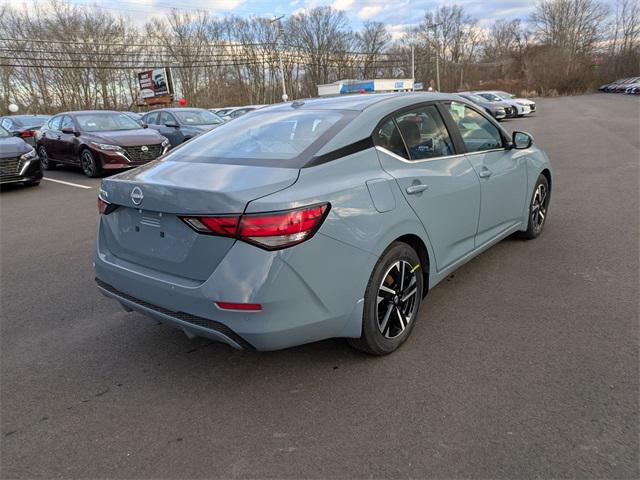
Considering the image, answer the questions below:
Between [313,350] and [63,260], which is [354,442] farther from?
[63,260]

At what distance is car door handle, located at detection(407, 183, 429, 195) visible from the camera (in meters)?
3.05

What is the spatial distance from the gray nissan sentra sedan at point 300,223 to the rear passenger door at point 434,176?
1 cm

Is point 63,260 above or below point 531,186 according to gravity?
A: below

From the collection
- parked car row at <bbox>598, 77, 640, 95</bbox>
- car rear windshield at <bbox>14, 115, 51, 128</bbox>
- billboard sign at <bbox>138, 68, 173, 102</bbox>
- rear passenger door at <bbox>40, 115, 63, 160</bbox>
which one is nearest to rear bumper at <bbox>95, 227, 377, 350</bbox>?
rear passenger door at <bbox>40, 115, 63, 160</bbox>

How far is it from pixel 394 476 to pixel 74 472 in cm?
149

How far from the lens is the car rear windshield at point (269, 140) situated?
9.37 feet

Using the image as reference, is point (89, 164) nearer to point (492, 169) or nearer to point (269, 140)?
point (269, 140)

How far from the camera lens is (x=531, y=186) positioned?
4844mm

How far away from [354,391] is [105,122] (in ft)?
37.0

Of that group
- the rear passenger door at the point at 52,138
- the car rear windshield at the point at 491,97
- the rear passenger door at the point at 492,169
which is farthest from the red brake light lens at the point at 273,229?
the car rear windshield at the point at 491,97

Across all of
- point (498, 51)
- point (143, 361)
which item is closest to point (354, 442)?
point (143, 361)

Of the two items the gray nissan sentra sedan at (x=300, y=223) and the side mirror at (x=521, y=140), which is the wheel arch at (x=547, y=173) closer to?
the side mirror at (x=521, y=140)

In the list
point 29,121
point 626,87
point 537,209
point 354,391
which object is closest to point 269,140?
point 354,391

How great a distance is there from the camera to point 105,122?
38.7 ft
